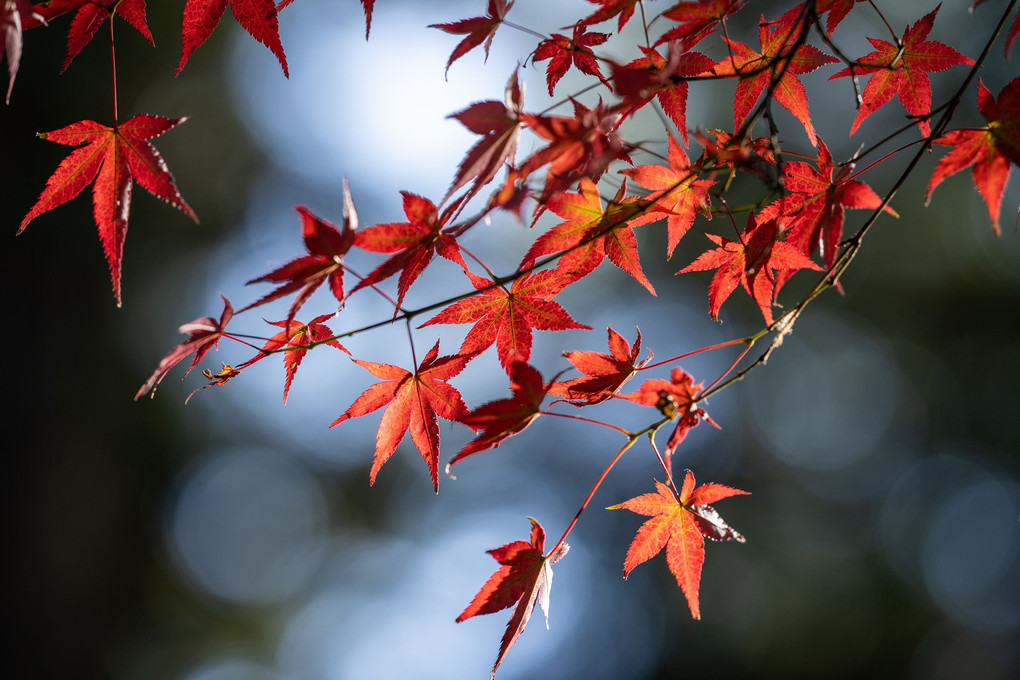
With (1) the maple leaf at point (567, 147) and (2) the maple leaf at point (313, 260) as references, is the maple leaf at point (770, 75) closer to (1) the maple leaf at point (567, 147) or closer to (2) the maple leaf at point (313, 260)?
(1) the maple leaf at point (567, 147)

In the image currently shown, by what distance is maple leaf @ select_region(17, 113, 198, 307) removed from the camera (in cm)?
71

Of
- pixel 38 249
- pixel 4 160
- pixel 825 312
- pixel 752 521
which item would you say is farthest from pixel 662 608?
pixel 4 160

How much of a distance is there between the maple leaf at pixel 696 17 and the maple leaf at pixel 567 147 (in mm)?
258

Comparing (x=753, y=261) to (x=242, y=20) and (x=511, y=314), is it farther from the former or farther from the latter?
(x=242, y=20)

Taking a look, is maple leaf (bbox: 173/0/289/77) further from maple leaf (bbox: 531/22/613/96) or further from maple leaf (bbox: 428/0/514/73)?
maple leaf (bbox: 531/22/613/96)

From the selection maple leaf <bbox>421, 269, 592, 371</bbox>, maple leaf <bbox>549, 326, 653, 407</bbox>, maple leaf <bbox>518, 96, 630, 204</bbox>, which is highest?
maple leaf <bbox>518, 96, 630, 204</bbox>

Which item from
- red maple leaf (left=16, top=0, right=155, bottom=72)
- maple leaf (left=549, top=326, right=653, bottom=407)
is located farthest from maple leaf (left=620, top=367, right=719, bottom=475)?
red maple leaf (left=16, top=0, right=155, bottom=72)

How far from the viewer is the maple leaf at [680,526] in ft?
2.58

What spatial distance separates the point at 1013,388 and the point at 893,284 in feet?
4.18

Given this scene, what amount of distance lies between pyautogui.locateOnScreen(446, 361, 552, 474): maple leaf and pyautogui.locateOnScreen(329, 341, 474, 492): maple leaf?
6.6 inches

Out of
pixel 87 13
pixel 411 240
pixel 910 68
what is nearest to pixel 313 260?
pixel 411 240

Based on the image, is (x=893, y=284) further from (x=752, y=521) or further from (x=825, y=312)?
(x=752, y=521)

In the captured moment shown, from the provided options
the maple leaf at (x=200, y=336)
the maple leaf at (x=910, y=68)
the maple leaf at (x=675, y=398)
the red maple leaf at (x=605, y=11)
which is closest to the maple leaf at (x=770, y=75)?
the maple leaf at (x=910, y=68)

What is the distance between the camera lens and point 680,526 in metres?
0.82
